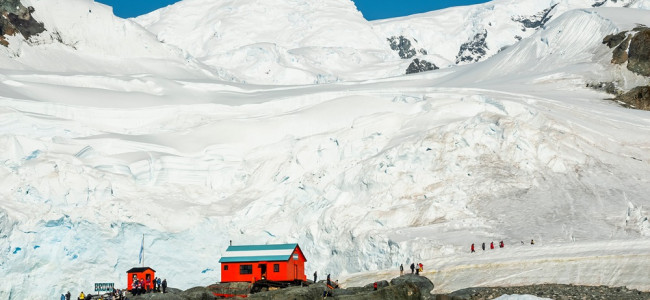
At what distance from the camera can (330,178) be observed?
232ft

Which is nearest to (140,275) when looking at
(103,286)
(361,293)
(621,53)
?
(103,286)

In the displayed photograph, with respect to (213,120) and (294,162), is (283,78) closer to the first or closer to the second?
(213,120)

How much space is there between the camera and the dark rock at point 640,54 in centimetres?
9031

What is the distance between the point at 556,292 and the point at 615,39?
193 feet

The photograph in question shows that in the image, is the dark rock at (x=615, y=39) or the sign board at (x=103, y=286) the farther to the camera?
the dark rock at (x=615, y=39)

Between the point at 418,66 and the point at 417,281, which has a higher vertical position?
the point at 418,66

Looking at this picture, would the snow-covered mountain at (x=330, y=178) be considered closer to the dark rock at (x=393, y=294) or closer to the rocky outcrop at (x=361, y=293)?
the rocky outcrop at (x=361, y=293)

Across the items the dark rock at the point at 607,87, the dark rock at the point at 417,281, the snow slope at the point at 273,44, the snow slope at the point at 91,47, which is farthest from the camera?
the snow slope at the point at 273,44

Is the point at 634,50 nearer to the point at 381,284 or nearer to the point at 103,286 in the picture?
the point at 381,284

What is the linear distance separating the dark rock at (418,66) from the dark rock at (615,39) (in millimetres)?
67165

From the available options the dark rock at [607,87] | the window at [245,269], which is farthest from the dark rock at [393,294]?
the dark rock at [607,87]

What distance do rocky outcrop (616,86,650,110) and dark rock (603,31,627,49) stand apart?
32.7 feet

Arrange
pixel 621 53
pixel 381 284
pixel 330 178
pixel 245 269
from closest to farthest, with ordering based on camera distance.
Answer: pixel 381 284 → pixel 245 269 → pixel 330 178 → pixel 621 53

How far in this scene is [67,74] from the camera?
94.0 meters
